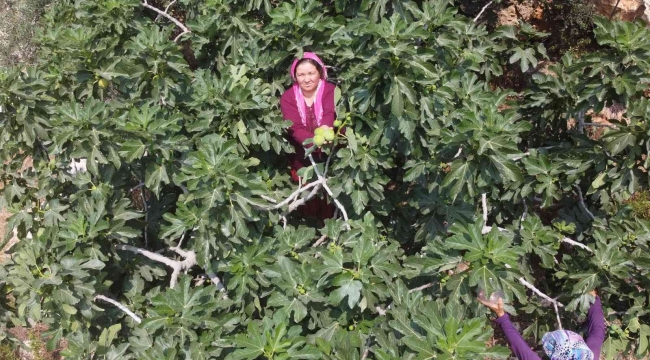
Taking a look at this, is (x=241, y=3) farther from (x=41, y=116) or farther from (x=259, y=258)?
(x=259, y=258)

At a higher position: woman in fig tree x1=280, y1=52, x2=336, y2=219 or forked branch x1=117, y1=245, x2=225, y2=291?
woman in fig tree x1=280, y1=52, x2=336, y2=219

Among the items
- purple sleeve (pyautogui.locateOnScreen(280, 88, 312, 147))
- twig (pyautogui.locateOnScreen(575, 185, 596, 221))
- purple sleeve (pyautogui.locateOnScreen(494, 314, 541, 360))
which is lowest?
purple sleeve (pyautogui.locateOnScreen(494, 314, 541, 360))

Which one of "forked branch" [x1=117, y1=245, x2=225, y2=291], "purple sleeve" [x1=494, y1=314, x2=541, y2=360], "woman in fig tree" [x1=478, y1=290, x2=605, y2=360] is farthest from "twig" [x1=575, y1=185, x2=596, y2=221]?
"forked branch" [x1=117, y1=245, x2=225, y2=291]

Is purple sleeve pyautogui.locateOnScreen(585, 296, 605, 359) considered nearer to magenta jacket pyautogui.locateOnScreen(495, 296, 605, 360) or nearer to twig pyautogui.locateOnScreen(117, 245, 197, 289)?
magenta jacket pyautogui.locateOnScreen(495, 296, 605, 360)

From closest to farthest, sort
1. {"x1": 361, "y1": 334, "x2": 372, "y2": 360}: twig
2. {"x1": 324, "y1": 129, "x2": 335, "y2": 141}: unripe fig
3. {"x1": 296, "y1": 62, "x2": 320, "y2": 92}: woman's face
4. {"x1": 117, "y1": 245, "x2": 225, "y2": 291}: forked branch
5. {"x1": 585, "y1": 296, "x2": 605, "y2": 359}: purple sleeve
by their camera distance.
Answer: {"x1": 361, "y1": 334, "x2": 372, "y2": 360}: twig → {"x1": 324, "y1": 129, "x2": 335, "y2": 141}: unripe fig → {"x1": 585, "y1": 296, "x2": 605, "y2": 359}: purple sleeve → {"x1": 117, "y1": 245, "x2": 225, "y2": 291}: forked branch → {"x1": 296, "y1": 62, "x2": 320, "y2": 92}: woman's face

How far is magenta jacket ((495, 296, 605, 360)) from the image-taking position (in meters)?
2.91

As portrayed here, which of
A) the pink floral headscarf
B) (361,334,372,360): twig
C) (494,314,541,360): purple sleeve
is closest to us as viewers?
(361,334,372,360): twig

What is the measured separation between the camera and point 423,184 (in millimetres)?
3205

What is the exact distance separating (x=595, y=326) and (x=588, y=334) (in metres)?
0.08

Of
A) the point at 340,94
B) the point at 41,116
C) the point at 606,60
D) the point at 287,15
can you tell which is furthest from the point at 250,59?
the point at 606,60

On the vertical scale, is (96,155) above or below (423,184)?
above

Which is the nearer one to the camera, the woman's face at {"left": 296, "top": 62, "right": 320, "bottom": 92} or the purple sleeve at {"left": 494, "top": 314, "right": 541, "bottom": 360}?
the purple sleeve at {"left": 494, "top": 314, "right": 541, "bottom": 360}

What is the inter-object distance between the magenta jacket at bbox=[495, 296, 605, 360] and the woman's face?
1898 mm

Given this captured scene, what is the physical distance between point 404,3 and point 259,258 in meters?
1.76
